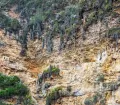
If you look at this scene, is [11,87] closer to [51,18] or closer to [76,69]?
[76,69]

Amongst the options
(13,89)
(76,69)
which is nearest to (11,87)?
(13,89)

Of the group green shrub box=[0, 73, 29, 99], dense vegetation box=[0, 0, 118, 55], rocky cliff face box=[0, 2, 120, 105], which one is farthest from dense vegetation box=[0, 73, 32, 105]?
dense vegetation box=[0, 0, 118, 55]

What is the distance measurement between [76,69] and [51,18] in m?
8.93

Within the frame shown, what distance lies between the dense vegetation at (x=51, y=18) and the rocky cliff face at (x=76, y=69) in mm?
749

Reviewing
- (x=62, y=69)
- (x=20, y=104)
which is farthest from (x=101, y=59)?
(x=20, y=104)

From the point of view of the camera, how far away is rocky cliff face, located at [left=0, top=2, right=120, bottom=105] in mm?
34875

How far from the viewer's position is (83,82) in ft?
120

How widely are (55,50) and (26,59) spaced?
296 centimetres

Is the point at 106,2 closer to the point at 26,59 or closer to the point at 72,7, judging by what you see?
the point at 72,7

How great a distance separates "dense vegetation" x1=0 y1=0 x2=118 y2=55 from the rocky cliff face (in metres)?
0.75

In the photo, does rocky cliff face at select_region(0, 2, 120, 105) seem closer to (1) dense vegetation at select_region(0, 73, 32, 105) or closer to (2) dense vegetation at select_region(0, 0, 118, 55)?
(1) dense vegetation at select_region(0, 73, 32, 105)

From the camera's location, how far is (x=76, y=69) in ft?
125

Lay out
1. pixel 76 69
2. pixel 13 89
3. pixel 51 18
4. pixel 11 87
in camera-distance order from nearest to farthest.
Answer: pixel 76 69 → pixel 13 89 → pixel 11 87 → pixel 51 18

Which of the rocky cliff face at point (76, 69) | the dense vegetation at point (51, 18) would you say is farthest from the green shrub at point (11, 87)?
the dense vegetation at point (51, 18)
